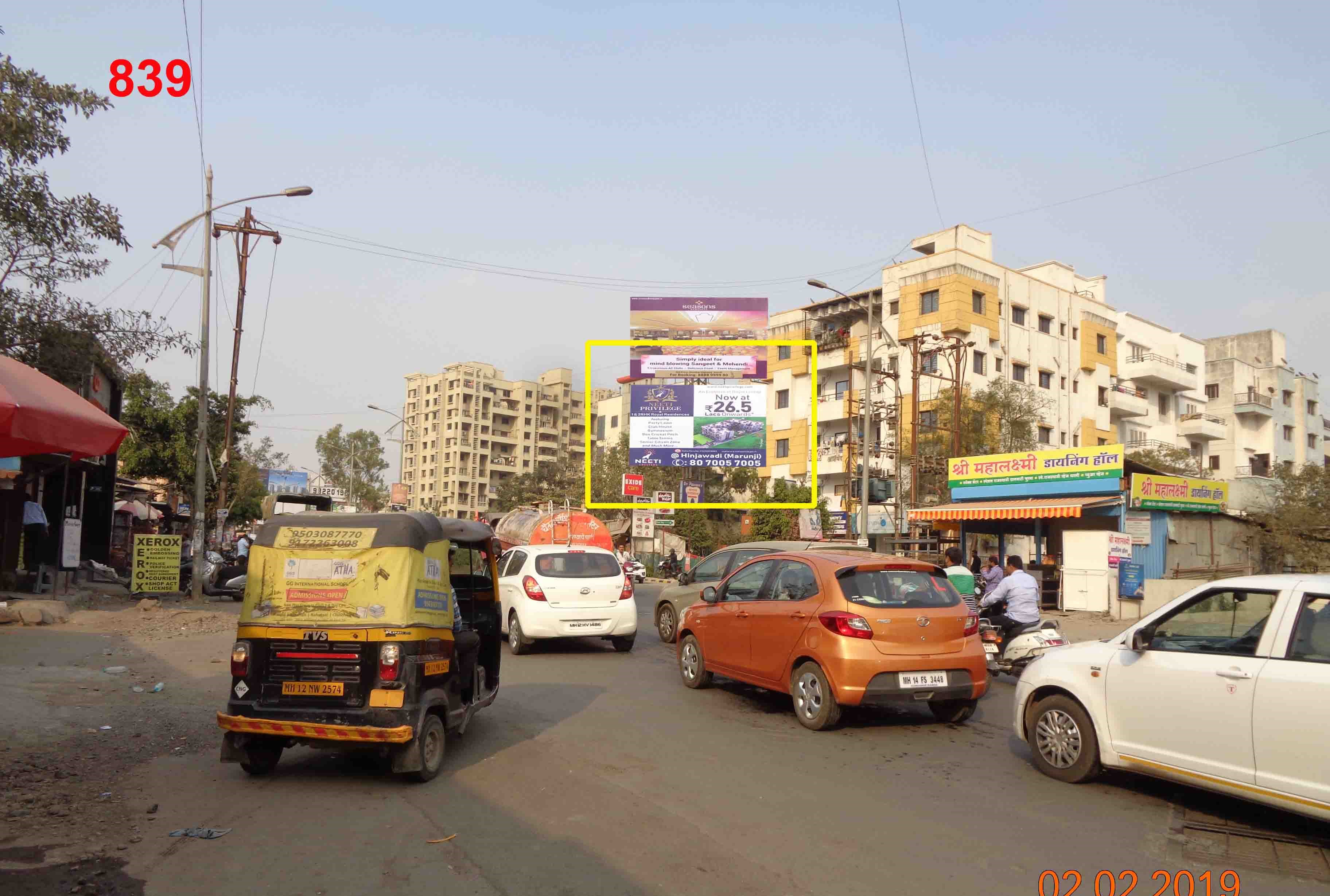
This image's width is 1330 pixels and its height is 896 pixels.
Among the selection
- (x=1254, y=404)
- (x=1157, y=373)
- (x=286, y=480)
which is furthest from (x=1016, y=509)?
(x=286, y=480)

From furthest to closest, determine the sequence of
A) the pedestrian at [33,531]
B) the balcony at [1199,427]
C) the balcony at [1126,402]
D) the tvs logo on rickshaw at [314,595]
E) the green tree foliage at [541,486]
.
→ the green tree foliage at [541,486], the balcony at [1199,427], the balcony at [1126,402], the pedestrian at [33,531], the tvs logo on rickshaw at [314,595]

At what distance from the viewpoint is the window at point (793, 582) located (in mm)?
9477

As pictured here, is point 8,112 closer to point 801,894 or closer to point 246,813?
point 246,813

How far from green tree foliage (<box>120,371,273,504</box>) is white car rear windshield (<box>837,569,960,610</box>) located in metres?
30.1

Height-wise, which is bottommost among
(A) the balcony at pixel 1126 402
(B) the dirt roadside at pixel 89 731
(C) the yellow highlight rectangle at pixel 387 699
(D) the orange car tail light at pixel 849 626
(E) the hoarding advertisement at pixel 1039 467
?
(B) the dirt roadside at pixel 89 731

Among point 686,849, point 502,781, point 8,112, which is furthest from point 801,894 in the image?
point 8,112

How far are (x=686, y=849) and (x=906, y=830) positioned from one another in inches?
56.8

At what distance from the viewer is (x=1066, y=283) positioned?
202 ft

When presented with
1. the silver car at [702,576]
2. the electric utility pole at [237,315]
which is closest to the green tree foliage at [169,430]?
the electric utility pole at [237,315]

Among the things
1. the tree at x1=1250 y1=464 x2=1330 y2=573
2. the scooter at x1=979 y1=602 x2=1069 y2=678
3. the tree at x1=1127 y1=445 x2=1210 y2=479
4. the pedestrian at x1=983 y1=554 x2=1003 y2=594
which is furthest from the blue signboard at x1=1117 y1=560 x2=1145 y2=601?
the tree at x1=1127 y1=445 x2=1210 y2=479

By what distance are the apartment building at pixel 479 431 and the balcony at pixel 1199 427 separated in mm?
69636

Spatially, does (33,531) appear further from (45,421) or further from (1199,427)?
(1199,427)

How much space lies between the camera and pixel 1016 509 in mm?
25312

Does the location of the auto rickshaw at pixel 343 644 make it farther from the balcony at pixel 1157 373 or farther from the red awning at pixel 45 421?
the balcony at pixel 1157 373
